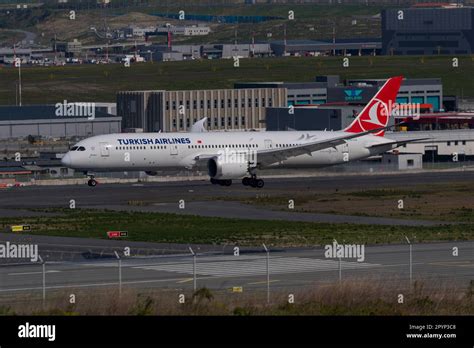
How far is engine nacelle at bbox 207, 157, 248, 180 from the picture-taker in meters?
93.9

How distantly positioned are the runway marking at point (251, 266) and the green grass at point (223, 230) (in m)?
8.25

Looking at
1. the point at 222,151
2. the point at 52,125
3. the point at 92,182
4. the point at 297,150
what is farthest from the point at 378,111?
the point at 52,125

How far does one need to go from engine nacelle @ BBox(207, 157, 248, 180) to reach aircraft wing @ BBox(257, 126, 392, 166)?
181cm

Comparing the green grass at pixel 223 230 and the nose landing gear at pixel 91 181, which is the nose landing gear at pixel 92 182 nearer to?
the nose landing gear at pixel 91 181

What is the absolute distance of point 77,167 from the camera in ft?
311

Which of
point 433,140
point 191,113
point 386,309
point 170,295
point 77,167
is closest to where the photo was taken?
point 386,309

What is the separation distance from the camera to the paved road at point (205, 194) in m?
78.2

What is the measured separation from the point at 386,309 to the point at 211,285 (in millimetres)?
9737

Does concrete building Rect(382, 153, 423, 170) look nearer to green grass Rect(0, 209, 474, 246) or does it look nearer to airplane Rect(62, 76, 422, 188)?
airplane Rect(62, 76, 422, 188)

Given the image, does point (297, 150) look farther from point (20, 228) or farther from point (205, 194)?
point (20, 228)

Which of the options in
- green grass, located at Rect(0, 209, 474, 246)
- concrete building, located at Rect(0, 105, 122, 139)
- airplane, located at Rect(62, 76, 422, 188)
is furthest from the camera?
concrete building, located at Rect(0, 105, 122, 139)

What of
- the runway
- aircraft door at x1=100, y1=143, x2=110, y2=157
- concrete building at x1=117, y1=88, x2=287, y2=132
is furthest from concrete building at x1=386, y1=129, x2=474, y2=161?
the runway
